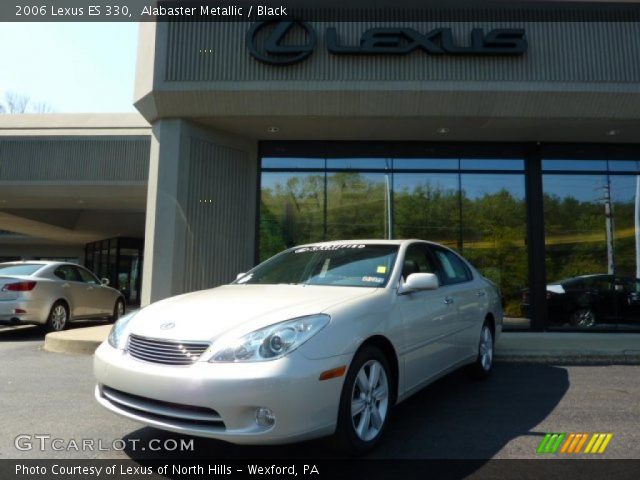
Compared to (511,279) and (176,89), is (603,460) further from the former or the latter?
(176,89)

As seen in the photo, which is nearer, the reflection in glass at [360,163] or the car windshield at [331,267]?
the car windshield at [331,267]

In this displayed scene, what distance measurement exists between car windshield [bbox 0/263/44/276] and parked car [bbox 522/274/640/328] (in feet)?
31.5

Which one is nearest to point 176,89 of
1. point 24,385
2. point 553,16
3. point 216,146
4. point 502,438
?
point 216,146

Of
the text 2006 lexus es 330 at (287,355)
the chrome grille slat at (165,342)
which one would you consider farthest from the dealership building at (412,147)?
the chrome grille slat at (165,342)

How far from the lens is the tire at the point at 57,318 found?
368 inches

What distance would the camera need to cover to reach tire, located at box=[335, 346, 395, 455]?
116 inches

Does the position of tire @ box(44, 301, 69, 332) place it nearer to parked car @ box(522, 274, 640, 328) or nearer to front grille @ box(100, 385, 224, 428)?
front grille @ box(100, 385, 224, 428)

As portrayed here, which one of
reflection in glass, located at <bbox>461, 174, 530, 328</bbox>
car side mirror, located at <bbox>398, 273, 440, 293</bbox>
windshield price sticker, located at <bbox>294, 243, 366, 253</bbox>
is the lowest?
car side mirror, located at <bbox>398, 273, 440, 293</bbox>

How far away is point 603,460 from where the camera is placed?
10.5 ft

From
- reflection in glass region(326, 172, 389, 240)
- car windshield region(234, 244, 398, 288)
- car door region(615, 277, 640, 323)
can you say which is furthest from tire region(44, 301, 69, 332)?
car door region(615, 277, 640, 323)

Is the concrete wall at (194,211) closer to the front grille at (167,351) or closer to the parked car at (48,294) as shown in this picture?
the parked car at (48,294)

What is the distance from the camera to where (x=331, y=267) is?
428 cm

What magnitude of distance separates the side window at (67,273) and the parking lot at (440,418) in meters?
4.11

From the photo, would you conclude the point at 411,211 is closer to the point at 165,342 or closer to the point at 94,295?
the point at 94,295
